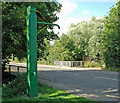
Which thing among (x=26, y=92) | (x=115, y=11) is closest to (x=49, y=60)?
(x=115, y=11)

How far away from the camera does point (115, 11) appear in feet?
80.5

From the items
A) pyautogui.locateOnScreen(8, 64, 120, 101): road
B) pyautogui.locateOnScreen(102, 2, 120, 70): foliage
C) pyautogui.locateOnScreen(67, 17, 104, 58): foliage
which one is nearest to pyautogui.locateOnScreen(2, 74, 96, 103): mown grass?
pyautogui.locateOnScreen(8, 64, 120, 101): road

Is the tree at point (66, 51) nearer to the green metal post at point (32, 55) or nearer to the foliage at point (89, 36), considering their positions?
the foliage at point (89, 36)

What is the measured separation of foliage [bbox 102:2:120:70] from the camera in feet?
79.3

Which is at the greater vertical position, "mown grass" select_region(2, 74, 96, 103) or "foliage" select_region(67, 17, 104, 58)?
"foliage" select_region(67, 17, 104, 58)

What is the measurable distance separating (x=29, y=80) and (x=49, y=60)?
1336 inches

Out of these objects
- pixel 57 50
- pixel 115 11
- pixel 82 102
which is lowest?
pixel 82 102

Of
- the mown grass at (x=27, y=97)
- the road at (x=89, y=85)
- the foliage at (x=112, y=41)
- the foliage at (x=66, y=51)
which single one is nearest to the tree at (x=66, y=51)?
the foliage at (x=66, y=51)

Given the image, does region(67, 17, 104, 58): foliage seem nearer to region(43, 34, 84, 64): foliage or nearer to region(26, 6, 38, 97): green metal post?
region(43, 34, 84, 64): foliage

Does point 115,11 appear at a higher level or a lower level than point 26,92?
higher

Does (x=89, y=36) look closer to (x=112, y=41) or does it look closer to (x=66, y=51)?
(x=66, y=51)

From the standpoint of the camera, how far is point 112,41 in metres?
24.4

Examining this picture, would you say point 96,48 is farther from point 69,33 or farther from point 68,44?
point 69,33

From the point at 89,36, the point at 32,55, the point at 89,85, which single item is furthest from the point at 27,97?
the point at 89,36
